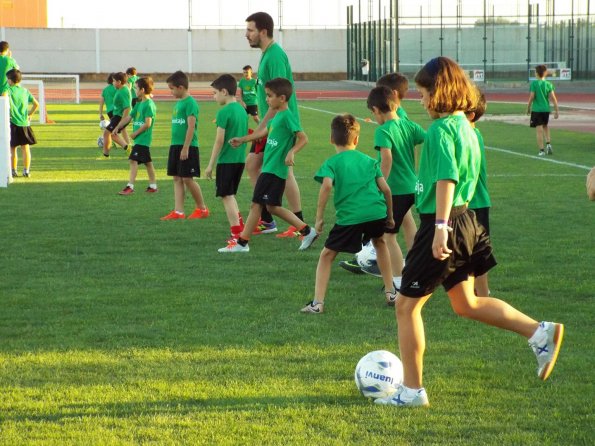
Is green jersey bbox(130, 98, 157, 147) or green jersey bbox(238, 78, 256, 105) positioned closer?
green jersey bbox(130, 98, 157, 147)

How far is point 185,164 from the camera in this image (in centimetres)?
1178

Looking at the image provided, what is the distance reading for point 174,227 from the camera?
11.6 m

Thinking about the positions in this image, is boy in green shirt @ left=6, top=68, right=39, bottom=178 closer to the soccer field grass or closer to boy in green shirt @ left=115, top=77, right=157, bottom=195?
boy in green shirt @ left=115, top=77, right=157, bottom=195

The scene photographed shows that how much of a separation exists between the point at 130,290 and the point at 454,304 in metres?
3.48

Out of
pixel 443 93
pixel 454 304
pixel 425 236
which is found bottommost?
pixel 454 304

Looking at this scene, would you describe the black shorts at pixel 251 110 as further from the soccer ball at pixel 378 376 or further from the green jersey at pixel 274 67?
the soccer ball at pixel 378 376

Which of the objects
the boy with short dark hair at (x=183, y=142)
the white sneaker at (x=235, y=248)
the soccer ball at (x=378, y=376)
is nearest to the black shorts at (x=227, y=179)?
the white sneaker at (x=235, y=248)

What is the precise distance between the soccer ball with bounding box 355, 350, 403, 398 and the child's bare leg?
0.44 metres

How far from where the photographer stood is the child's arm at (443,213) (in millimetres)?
4930

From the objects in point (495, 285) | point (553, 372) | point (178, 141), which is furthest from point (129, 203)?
point (553, 372)

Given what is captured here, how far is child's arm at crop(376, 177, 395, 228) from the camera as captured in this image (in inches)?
284

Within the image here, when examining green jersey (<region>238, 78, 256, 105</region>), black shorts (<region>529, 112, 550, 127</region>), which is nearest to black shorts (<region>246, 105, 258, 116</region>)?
green jersey (<region>238, 78, 256, 105</region>)

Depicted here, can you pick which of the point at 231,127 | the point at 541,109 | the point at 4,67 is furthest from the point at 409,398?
the point at 541,109

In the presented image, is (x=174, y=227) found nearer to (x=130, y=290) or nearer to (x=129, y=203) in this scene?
(x=129, y=203)
